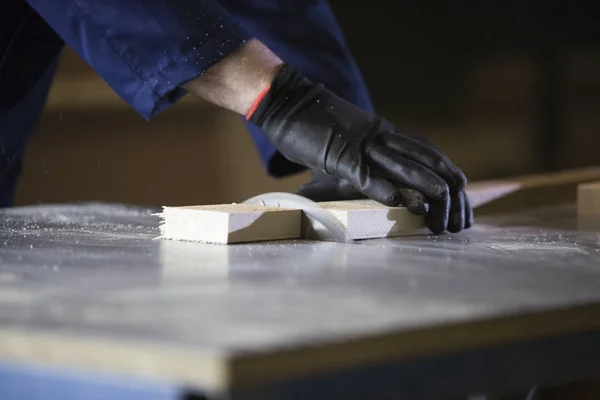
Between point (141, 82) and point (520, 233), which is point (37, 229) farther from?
point (520, 233)

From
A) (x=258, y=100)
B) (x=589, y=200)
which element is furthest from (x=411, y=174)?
(x=589, y=200)

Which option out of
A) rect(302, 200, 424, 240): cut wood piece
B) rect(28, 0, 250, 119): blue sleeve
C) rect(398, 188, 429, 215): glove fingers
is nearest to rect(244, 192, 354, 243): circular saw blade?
rect(302, 200, 424, 240): cut wood piece

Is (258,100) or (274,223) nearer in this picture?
(274,223)

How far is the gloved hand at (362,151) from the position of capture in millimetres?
1269

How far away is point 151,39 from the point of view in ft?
4.13

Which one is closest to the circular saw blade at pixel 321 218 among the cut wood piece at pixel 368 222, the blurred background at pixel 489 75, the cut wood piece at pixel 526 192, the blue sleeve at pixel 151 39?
the cut wood piece at pixel 368 222

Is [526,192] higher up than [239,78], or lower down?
lower down

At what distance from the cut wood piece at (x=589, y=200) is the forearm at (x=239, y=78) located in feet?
2.32

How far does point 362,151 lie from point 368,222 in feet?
0.39

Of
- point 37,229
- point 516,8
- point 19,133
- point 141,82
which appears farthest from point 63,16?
point 516,8

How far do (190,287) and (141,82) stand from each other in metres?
0.57

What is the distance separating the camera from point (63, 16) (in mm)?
1308

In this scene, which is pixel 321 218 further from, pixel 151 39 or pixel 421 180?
pixel 151 39

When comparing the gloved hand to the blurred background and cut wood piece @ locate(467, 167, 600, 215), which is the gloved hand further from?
the blurred background
